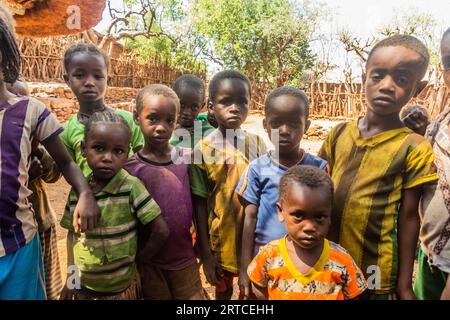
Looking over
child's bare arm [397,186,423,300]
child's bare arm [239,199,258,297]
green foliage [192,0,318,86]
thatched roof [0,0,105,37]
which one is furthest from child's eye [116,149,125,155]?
green foliage [192,0,318,86]

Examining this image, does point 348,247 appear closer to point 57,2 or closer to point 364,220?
point 364,220

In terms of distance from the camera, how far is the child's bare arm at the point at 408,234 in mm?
1572

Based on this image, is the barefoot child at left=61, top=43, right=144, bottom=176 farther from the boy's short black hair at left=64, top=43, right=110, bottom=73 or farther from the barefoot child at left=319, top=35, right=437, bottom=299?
the barefoot child at left=319, top=35, right=437, bottom=299

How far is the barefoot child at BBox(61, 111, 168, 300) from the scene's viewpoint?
166 cm

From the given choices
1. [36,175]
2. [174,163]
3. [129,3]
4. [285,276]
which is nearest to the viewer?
[285,276]

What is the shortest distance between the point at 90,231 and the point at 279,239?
0.89 metres

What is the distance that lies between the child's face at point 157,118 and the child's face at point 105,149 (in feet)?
0.66

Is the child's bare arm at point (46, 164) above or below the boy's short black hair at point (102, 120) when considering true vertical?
below

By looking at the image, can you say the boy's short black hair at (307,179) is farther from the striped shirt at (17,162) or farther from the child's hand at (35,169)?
the child's hand at (35,169)

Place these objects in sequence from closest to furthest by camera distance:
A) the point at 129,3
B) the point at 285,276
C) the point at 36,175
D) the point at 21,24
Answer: the point at 285,276, the point at 36,175, the point at 21,24, the point at 129,3

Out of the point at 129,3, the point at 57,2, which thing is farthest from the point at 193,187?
the point at 129,3

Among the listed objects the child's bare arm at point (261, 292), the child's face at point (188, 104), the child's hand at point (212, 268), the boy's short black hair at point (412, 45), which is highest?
the boy's short black hair at point (412, 45)

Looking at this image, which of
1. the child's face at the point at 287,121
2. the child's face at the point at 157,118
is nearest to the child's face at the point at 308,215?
the child's face at the point at 287,121

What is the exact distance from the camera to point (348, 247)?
167 cm
